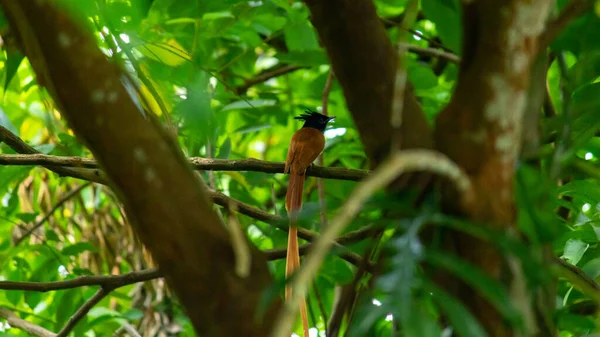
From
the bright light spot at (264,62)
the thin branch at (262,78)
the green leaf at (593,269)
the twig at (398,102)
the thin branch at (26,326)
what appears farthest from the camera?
the bright light spot at (264,62)

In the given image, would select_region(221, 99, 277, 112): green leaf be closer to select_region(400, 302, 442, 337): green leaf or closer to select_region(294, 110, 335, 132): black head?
select_region(294, 110, 335, 132): black head

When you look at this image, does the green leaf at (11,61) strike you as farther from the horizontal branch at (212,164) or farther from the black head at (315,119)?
the black head at (315,119)

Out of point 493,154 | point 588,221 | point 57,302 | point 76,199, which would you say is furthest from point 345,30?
point 76,199

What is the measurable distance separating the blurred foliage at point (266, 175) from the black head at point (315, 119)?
Answer: 0.22 feet

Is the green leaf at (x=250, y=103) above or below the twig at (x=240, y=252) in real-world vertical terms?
above

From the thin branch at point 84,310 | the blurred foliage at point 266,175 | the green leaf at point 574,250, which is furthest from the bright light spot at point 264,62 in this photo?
the green leaf at point 574,250

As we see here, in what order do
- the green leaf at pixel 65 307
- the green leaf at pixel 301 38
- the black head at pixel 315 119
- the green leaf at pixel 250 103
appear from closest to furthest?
the green leaf at pixel 65 307 < the green leaf at pixel 250 103 < the green leaf at pixel 301 38 < the black head at pixel 315 119

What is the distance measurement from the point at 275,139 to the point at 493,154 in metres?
3.07

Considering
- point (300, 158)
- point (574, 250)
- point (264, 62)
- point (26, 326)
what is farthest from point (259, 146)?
point (574, 250)

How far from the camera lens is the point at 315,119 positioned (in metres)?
2.99

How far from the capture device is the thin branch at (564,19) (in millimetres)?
897

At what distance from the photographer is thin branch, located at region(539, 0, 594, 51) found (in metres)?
0.90

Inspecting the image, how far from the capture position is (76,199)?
10.4 ft

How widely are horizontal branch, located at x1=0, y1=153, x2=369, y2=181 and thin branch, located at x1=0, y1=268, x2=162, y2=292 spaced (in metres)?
0.25
